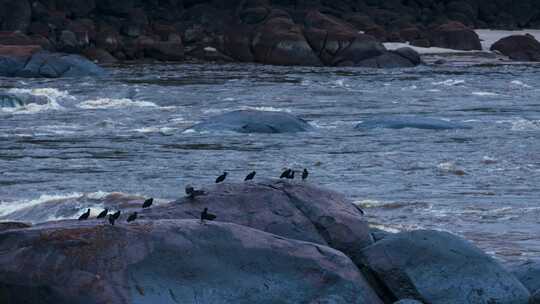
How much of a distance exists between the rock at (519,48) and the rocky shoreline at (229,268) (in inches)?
1611

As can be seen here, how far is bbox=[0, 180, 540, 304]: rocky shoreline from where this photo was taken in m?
7.33

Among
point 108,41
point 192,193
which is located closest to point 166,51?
point 108,41

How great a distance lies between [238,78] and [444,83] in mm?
6460

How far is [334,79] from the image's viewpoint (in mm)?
36188

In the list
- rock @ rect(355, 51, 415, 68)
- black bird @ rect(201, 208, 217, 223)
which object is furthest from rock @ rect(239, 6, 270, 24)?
black bird @ rect(201, 208, 217, 223)

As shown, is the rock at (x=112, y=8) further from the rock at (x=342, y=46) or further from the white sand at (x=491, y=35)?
the white sand at (x=491, y=35)

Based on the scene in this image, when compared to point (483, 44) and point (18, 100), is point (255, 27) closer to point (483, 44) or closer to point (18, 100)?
point (483, 44)

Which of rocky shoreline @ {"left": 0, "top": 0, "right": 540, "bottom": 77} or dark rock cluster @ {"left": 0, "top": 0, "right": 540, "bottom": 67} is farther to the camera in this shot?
dark rock cluster @ {"left": 0, "top": 0, "right": 540, "bottom": 67}

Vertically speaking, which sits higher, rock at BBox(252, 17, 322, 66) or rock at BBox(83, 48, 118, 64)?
rock at BBox(252, 17, 322, 66)

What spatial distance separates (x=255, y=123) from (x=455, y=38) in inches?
1321

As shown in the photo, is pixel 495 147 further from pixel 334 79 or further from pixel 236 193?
pixel 334 79

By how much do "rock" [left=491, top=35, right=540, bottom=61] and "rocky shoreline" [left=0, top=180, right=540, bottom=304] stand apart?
4093 cm

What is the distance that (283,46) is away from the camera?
4481 centimetres

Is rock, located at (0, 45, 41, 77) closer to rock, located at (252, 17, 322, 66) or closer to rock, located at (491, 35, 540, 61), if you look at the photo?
rock, located at (252, 17, 322, 66)
